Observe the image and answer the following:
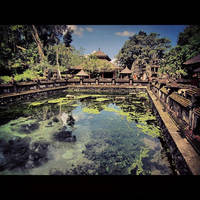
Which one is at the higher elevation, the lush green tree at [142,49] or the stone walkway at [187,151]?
the lush green tree at [142,49]

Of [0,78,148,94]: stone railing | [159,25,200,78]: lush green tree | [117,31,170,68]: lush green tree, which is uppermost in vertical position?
[117,31,170,68]: lush green tree

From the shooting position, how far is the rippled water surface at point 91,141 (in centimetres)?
379

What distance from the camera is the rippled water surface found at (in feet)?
12.4

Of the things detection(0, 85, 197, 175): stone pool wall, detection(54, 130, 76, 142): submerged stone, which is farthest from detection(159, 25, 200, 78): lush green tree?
detection(54, 130, 76, 142): submerged stone

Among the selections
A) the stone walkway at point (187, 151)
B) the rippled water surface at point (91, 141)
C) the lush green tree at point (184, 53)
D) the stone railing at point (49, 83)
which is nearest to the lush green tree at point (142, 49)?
the lush green tree at point (184, 53)

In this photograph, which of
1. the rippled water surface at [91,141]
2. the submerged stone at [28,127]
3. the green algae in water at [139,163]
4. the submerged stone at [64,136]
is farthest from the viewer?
the submerged stone at [28,127]

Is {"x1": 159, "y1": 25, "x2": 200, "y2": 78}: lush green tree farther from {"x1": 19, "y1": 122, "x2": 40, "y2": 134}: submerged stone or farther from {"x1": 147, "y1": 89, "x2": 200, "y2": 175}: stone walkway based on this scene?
{"x1": 19, "y1": 122, "x2": 40, "y2": 134}: submerged stone

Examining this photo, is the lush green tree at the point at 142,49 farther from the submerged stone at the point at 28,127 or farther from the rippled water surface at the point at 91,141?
the submerged stone at the point at 28,127

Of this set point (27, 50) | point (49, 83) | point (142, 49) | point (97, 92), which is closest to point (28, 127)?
point (49, 83)

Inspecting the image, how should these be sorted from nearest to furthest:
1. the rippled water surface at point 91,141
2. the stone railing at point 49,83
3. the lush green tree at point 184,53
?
the rippled water surface at point 91,141, the stone railing at point 49,83, the lush green tree at point 184,53
